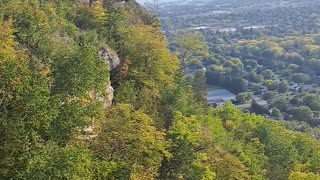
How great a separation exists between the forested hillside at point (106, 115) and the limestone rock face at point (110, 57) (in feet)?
0.30

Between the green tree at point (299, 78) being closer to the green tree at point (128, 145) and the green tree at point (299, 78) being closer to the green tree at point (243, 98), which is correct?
the green tree at point (243, 98)

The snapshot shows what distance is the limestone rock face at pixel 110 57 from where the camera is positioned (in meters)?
33.7

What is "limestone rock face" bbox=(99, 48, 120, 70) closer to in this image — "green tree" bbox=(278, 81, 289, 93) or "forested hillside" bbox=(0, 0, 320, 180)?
"forested hillside" bbox=(0, 0, 320, 180)

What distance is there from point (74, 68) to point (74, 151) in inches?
203

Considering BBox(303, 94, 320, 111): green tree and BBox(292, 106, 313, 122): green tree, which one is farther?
BBox(303, 94, 320, 111): green tree

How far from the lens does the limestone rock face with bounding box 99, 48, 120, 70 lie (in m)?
33.7

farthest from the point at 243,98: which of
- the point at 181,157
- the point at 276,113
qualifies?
the point at 181,157

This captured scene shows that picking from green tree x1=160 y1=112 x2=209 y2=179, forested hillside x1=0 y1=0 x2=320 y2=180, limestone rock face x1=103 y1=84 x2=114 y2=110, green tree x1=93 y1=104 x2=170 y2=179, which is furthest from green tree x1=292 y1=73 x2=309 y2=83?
green tree x1=93 y1=104 x2=170 y2=179

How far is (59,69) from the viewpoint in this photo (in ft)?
A: 76.5

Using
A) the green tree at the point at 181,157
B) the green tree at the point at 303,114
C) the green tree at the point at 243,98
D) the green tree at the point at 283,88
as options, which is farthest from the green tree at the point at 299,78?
the green tree at the point at 181,157

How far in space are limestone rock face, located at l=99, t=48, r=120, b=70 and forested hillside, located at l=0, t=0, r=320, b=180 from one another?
9 centimetres

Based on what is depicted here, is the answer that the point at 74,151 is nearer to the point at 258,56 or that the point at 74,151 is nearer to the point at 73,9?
the point at 73,9

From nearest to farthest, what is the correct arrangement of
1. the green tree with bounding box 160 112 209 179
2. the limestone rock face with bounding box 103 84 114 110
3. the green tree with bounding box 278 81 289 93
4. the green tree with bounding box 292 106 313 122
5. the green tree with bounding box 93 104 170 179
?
the green tree with bounding box 93 104 170 179, the green tree with bounding box 160 112 209 179, the limestone rock face with bounding box 103 84 114 110, the green tree with bounding box 292 106 313 122, the green tree with bounding box 278 81 289 93

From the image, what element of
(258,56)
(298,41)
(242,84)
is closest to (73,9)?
(242,84)
